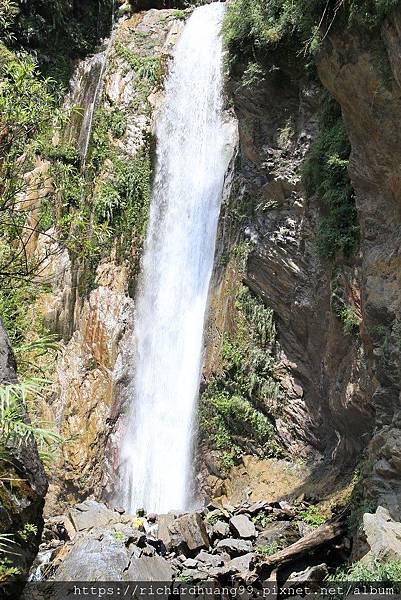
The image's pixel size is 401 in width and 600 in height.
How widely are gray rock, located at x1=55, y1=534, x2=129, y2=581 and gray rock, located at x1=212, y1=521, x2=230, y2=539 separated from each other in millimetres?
1663

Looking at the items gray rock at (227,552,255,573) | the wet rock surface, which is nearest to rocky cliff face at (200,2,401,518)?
the wet rock surface

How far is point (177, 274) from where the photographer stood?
16141 millimetres

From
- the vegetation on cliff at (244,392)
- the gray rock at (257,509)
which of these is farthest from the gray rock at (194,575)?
the vegetation on cliff at (244,392)

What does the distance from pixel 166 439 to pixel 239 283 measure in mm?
3986

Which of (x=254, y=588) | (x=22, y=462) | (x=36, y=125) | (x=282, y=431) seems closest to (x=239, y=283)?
(x=282, y=431)

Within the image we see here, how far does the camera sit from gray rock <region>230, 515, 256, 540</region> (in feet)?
30.7

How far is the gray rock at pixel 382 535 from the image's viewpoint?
19.3ft

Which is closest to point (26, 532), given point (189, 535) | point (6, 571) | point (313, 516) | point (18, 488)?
point (18, 488)

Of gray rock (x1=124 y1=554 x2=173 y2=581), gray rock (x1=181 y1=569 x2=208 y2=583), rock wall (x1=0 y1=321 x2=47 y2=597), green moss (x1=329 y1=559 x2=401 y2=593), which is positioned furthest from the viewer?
gray rock (x1=181 y1=569 x2=208 y2=583)

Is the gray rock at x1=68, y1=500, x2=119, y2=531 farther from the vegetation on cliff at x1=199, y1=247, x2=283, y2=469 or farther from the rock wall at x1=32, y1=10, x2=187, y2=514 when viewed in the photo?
the rock wall at x1=32, y1=10, x2=187, y2=514

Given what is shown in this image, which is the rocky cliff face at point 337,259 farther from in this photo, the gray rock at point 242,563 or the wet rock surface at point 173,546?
the gray rock at point 242,563

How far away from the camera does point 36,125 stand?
19.7 ft

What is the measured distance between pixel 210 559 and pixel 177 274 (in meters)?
8.43

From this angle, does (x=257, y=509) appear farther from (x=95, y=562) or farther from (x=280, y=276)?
(x=280, y=276)
